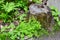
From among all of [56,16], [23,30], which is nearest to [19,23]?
[23,30]

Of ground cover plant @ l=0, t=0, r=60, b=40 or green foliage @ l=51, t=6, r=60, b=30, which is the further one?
green foliage @ l=51, t=6, r=60, b=30

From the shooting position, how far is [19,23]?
16.6ft

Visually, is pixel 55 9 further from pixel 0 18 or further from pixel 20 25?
pixel 0 18

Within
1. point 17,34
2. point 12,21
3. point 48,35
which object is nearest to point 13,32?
point 17,34

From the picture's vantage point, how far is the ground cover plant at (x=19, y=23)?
186 inches

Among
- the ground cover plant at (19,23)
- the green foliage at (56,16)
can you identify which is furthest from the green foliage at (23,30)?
the green foliage at (56,16)

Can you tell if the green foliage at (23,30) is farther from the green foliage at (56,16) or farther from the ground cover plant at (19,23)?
the green foliage at (56,16)

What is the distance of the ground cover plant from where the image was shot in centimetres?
473

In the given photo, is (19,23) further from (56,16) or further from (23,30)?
(56,16)

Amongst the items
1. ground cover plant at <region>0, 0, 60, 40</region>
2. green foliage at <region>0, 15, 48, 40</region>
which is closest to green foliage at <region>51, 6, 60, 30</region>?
ground cover plant at <region>0, 0, 60, 40</region>

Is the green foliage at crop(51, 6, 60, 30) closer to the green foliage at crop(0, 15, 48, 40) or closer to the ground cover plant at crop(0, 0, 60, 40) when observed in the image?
the ground cover plant at crop(0, 0, 60, 40)

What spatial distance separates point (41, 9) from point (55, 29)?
567 millimetres

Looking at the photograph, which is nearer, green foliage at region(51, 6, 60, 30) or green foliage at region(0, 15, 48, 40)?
green foliage at region(0, 15, 48, 40)

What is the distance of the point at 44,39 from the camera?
4.71 meters
